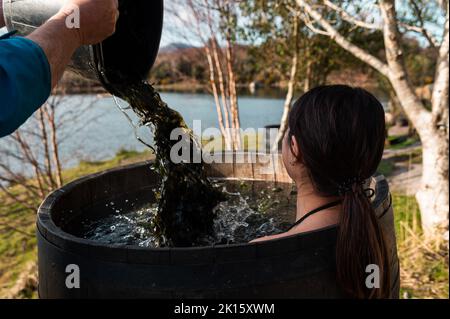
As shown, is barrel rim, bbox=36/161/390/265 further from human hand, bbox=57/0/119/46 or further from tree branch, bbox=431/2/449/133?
tree branch, bbox=431/2/449/133

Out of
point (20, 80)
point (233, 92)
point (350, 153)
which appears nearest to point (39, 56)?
point (20, 80)

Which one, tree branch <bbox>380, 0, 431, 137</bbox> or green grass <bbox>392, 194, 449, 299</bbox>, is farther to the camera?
tree branch <bbox>380, 0, 431, 137</bbox>

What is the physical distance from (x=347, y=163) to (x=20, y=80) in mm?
945

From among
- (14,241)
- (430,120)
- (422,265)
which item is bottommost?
(14,241)

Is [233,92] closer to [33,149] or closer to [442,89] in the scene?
[33,149]

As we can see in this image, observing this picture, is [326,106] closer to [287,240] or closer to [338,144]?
[338,144]

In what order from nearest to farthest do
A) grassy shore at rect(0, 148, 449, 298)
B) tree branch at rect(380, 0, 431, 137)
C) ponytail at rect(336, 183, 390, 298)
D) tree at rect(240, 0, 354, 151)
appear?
ponytail at rect(336, 183, 390, 298)
grassy shore at rect(0, 148, 449, 298)
tree branch at rect(380, 0, 431, 137)
tree at rect(240, 0, 354, 151)

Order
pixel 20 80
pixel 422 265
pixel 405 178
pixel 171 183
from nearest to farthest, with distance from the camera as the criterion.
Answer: pixel 20 80 → pixel 171 183 → pixel 422 265 → pixel 405 178

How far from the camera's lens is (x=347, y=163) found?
1.37m

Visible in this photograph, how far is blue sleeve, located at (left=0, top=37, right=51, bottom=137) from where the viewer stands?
938 millimetres

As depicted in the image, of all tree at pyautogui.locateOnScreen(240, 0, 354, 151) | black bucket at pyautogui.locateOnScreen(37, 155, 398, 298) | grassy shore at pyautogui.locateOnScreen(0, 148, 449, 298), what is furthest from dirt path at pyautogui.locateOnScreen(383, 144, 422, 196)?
black bucket at pyautogui.locateOnScreen(37, 155, 398, 298)

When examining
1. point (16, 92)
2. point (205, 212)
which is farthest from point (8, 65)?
point (205, 212)

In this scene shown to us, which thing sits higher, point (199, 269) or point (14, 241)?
point (199, 269)
